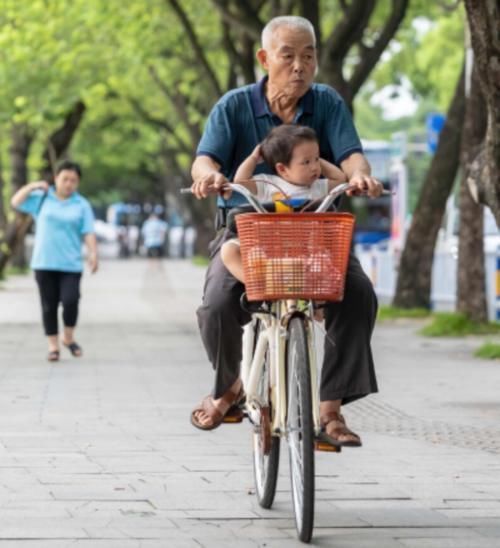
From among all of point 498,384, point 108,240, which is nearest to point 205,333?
point 498,384

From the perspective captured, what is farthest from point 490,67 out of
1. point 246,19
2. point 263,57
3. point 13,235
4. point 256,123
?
point 13,235

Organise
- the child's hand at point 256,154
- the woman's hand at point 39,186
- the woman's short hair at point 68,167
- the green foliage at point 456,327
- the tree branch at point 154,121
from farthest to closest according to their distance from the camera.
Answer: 1. the tree branch at point 154,121
2. the green foliage at point 456,327
3. the woman's short hair at point 68,167
4. the woman's hand at point 39,186
5. the child's hand at point 256,154

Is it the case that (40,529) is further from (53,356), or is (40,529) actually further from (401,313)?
(401,313)

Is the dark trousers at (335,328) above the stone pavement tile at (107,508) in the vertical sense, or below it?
Answer: above

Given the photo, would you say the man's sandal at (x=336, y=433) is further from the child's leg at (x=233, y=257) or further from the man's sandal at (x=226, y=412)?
the child's leg at (x=233, y=257)

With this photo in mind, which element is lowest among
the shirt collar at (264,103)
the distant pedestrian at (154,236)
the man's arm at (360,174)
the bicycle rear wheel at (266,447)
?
the distant pedestrian at (154,236)

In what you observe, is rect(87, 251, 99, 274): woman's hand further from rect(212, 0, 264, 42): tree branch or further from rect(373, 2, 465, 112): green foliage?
rect(373, 2, 465, 112): green foliage

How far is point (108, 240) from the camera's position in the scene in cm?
9994

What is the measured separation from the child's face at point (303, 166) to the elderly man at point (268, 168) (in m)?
0.22

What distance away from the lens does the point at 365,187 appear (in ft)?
21.4

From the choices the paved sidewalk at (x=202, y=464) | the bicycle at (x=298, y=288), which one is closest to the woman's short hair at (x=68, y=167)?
the paved sidewalk at (x=202, y=464)

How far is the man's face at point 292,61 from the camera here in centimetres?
705

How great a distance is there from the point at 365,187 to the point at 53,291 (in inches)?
348

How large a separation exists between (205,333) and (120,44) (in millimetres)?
27983
